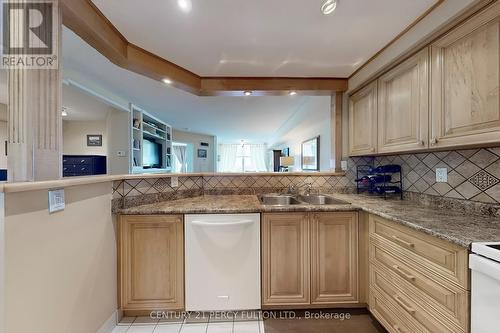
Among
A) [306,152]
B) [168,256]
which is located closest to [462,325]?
[168,256]

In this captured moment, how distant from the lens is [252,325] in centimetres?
175

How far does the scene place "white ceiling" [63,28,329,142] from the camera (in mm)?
2394

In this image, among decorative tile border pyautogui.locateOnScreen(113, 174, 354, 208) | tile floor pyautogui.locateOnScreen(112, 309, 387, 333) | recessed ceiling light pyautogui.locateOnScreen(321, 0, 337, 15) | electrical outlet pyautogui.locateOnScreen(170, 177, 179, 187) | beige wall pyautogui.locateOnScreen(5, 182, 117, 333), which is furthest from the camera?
decorative tile border pyautogui.locateOnScreen(113, 174, 354, 208)

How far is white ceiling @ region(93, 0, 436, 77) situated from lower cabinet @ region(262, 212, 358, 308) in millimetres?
1362

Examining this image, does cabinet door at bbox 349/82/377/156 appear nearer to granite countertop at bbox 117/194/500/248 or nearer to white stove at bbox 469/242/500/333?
granite countertop at bbox 117/194/500/248

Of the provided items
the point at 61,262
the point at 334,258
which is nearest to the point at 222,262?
the point at 334,258

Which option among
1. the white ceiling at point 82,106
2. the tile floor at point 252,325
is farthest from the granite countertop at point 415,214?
the white ceiling at point 82,106

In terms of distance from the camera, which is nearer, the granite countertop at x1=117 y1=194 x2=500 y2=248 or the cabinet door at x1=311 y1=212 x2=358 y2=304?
the granite countertop at x1=117 y1=194 x2=500 y2=248

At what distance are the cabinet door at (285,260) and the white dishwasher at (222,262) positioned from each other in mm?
73

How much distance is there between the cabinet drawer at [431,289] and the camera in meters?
1.00

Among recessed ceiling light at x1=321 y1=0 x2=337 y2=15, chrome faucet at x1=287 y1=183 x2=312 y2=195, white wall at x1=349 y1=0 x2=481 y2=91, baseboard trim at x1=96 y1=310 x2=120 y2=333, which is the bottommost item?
baseboard trim at x1=96 y1=310 x2=120 y2=333

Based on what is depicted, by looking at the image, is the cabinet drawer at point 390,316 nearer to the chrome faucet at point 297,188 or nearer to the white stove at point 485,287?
the white stove at point 485,287

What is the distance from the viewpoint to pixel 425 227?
1.19m

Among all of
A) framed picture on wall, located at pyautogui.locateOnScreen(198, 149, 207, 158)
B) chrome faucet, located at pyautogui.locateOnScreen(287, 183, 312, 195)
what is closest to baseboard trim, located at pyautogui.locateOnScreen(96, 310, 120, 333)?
chrome faucet, located at pyautogui.locateOnScreen(287, 183, 312, 195)
